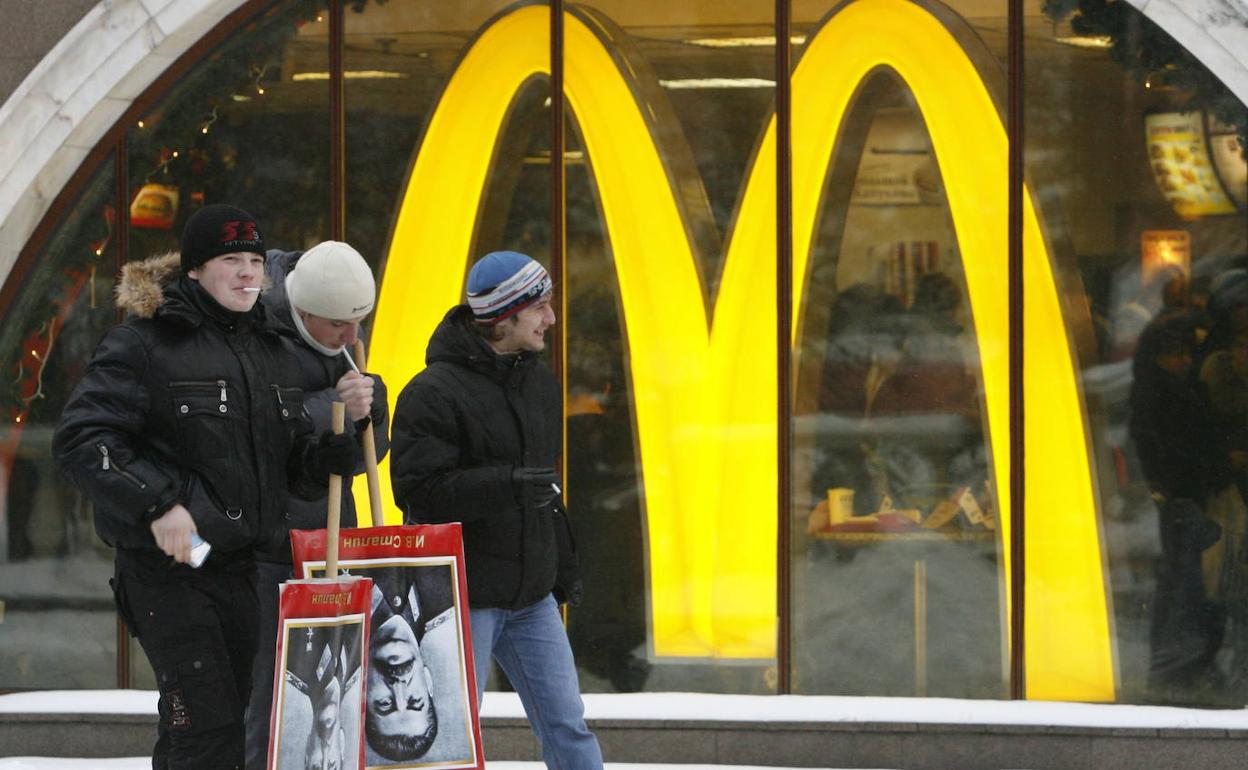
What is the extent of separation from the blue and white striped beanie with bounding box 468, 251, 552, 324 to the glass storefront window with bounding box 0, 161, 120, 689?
3.22 m

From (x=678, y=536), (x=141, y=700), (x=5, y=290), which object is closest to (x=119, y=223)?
(x=5, y=290)

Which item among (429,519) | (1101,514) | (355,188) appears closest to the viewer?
(429,519)

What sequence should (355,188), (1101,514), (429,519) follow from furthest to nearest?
1. (355,188)
2. (1101,514)
3. (429,519)

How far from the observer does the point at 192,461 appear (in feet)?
14.1

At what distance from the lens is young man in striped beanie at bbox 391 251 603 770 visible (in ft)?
15.5

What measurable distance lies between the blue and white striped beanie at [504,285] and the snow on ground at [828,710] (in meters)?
2.67

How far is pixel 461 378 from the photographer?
4.84 meters

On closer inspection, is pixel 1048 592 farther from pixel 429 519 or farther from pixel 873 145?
pixel 429 519

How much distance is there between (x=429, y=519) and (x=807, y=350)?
273cm

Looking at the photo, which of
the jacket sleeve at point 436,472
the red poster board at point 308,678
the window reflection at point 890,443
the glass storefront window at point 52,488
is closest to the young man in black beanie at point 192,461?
the red poster board at point 308,678

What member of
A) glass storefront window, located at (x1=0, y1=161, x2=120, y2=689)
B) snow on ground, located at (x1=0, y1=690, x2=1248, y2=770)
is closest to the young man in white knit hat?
snow on ground, located at (x1=0, y1=690, x2=1248, y2=770)

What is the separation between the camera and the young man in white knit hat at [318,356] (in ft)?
14.9

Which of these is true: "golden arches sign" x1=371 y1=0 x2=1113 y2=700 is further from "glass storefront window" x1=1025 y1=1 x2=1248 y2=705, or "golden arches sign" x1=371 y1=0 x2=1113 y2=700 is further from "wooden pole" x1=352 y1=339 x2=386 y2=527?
"wooden pole" x1=352 y1=339 x2=386 y2=527

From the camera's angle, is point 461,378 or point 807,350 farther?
point 807,350
